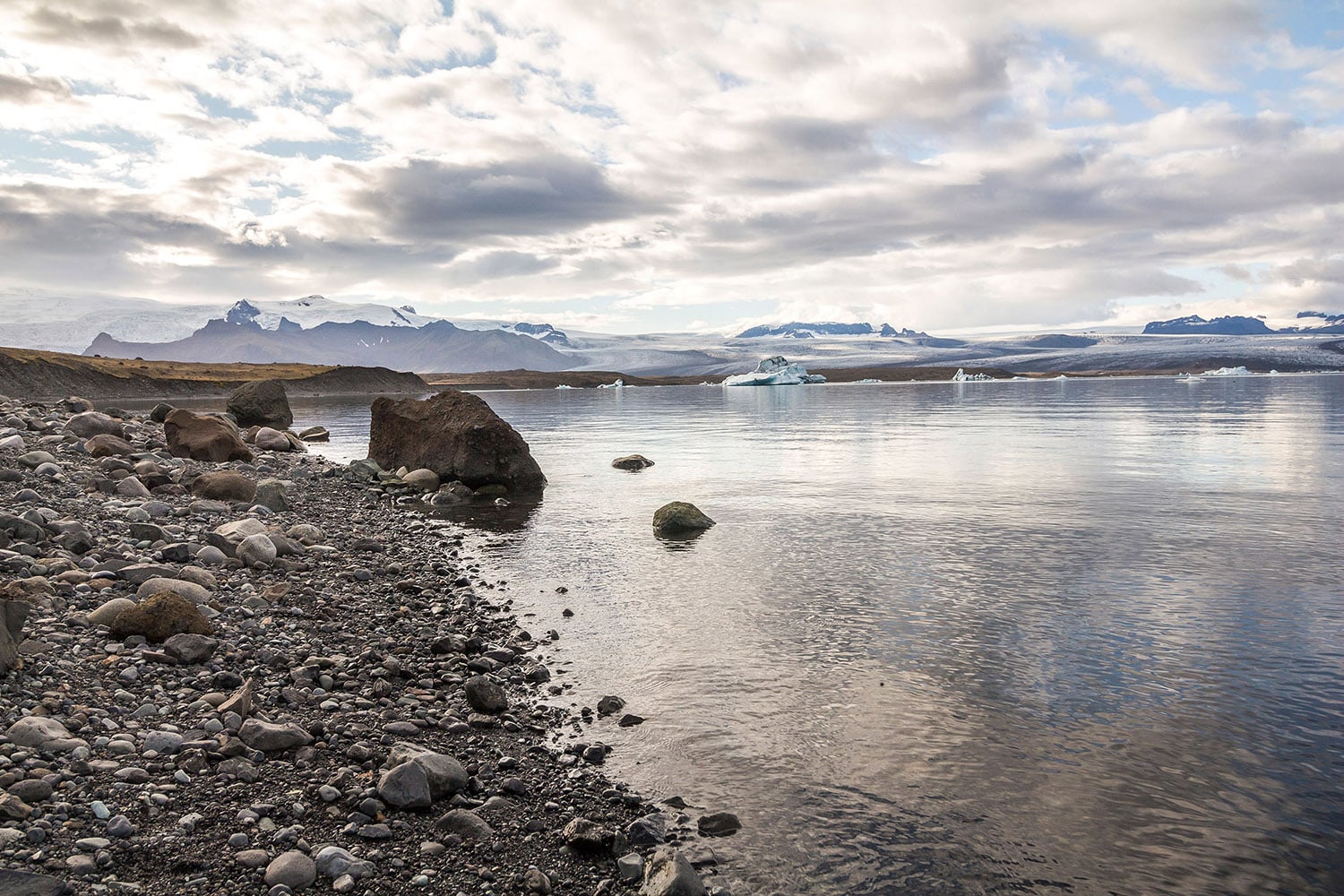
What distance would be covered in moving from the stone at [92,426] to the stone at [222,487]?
7.28 m

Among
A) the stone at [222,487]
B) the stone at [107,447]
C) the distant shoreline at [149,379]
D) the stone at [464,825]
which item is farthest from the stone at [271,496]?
the distant shoreline at [149,379]

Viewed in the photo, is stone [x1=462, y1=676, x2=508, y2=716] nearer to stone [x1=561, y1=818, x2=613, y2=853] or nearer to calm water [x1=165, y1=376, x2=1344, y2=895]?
Answer: calm water [x1=165, y1=376, x2=1344, y2=895]

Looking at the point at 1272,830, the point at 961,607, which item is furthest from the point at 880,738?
the point at 961,607

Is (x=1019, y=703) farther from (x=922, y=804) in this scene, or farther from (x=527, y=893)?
(x=527, y=893)

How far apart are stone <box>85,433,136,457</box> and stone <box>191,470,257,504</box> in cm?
403

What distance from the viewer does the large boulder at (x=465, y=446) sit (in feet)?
96.1

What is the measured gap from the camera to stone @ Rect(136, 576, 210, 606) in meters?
11.3

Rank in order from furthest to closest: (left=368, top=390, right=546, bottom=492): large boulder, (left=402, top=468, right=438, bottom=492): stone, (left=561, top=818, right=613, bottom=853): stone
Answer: (left=402, top=468, right=438, bottom=492): stone < (left=368, top=390, right=546, bottom=492): large boulder < (left=561, top=818, right=613, bottom=853): stone

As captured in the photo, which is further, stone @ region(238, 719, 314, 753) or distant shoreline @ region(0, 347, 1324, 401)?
distant shoreline @ region(0, 347, 1324, 401)

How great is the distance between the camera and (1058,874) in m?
6.92

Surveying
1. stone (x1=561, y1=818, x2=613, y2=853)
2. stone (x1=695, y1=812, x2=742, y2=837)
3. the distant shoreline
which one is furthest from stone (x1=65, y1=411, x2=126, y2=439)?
the distant shoreline

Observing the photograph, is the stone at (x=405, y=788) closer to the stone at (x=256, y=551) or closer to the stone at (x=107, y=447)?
the stone at (x=256, y=551)

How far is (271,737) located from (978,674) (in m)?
8.85

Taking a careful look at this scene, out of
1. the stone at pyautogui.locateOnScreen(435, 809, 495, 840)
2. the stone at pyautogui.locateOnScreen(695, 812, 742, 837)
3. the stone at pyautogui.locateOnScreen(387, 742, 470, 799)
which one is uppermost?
the stone at pyautogui.locateOnScreen(387, 742, 470, 799)
